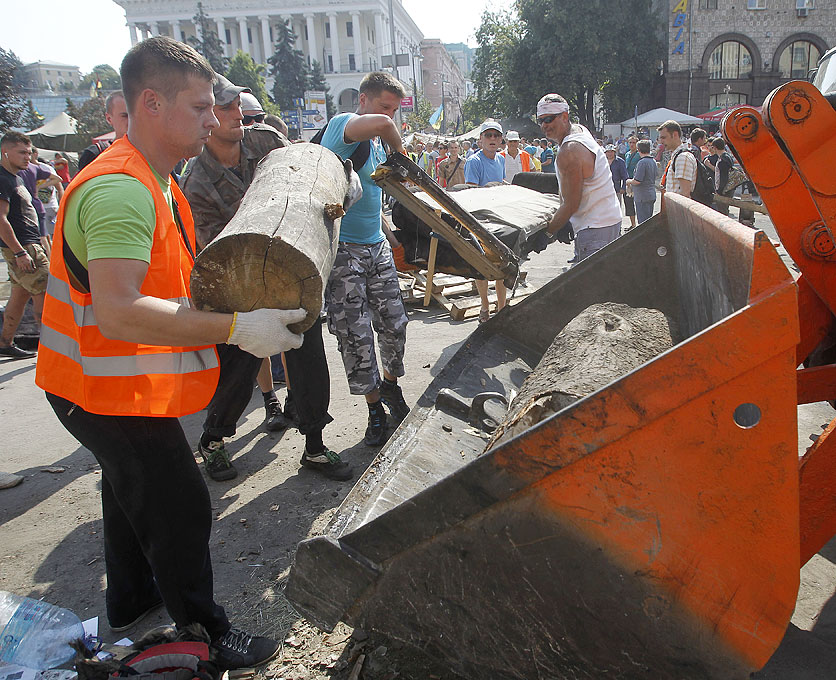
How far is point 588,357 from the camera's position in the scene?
250 centimetres

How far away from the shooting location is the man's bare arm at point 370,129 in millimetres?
3420

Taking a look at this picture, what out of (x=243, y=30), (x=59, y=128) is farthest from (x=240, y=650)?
(x=243, y=30)

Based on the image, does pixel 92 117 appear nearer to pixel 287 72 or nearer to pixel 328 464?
pixel 287 72

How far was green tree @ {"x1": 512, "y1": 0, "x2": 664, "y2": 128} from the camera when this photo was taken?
35875 mm

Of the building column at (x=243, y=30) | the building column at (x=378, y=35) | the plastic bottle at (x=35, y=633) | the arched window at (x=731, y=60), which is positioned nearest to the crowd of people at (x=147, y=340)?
the plastic bottle at (x=35, y=633)

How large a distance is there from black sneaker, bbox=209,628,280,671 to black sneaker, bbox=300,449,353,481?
1243mm

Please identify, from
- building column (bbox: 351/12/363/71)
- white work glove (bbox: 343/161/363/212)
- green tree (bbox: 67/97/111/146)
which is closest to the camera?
white work glove (bbox: 343/161/363/212)

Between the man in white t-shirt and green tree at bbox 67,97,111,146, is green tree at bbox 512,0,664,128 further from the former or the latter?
the man in white t-shirt

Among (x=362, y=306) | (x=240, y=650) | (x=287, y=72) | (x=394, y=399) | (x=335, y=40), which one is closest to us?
(x=240, y=650)

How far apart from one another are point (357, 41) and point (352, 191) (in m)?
89.2

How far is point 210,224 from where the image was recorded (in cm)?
343

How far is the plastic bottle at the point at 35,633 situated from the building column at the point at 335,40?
90.5 meters

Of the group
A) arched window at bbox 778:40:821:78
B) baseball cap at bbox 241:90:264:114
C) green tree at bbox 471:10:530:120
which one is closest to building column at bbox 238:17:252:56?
green tree at bbox 471:10:530:120

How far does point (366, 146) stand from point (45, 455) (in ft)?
9.19
